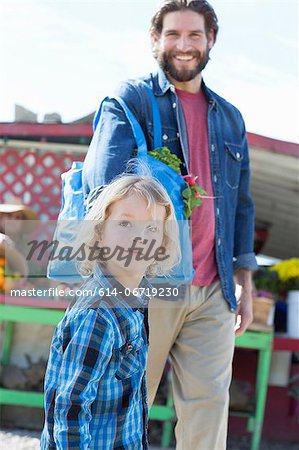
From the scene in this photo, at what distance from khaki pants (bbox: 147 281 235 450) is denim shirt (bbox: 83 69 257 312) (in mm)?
144

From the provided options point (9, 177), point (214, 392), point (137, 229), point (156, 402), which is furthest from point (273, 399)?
point (137, 229)

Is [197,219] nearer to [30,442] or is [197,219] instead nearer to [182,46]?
[182,46]

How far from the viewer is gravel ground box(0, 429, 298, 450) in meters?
5.79

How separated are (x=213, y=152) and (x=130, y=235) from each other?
41.1 inches

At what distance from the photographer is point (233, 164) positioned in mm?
3559

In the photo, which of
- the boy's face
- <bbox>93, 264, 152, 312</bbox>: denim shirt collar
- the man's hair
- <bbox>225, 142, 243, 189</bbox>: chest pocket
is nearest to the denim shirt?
<bbox>225, 142, 243, 189</bbox>: chest pocket

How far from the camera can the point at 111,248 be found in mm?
2516

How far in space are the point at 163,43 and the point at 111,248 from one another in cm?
124

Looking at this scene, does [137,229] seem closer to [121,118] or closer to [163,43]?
[121,118]

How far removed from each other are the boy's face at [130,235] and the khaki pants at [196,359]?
684mm

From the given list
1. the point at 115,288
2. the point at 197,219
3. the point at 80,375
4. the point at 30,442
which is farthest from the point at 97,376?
the point at 30,442

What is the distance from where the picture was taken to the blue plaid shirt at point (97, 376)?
2166 mm

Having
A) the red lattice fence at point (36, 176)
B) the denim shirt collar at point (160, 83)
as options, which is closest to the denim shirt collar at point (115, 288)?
the denim shirt collar at point (160, 83)

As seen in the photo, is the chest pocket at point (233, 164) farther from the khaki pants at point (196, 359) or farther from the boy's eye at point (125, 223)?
the boy's eye at point (125, 223)
